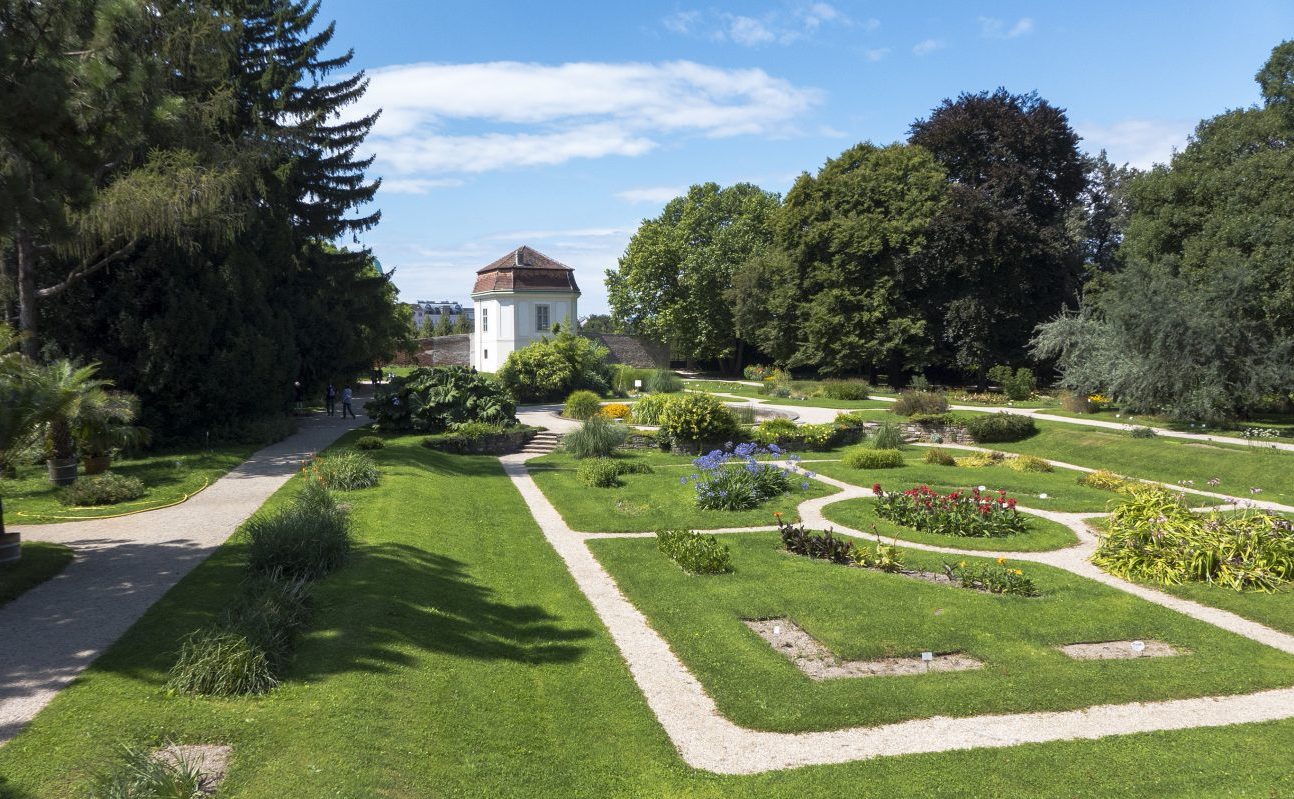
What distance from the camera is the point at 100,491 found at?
12.4m

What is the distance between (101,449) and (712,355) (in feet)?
126

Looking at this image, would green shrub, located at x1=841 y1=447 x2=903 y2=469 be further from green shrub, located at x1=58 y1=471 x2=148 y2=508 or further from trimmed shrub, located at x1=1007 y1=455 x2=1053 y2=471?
green shrub, located at x1=58 y1=471 x2=148 y2=508

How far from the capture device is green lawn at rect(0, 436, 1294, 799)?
16.6ft

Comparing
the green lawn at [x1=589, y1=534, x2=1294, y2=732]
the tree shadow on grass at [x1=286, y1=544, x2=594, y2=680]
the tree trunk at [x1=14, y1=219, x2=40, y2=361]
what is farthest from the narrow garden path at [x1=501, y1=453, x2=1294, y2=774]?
the tree trunk at [x1=14, y1=219, x2=40, y2=361]

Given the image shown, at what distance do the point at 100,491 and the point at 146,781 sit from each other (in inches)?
391

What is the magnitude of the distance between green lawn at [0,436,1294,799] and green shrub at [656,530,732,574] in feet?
7.62

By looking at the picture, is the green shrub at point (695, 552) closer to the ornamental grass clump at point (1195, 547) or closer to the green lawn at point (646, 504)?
the green lawn at point (646, 504)

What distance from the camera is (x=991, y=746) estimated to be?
19.2 feet

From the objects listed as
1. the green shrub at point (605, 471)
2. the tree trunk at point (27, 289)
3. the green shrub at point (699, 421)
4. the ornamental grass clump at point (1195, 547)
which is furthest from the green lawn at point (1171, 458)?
the tree trunk at point (27, 289)

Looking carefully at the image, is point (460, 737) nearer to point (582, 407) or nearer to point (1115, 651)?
point (1115, 651)

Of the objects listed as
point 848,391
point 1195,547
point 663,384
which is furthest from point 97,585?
point 848,391

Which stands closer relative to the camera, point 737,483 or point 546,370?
point 737,483

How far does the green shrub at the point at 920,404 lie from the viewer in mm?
25625

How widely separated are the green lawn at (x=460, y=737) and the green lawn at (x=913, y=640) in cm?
77
